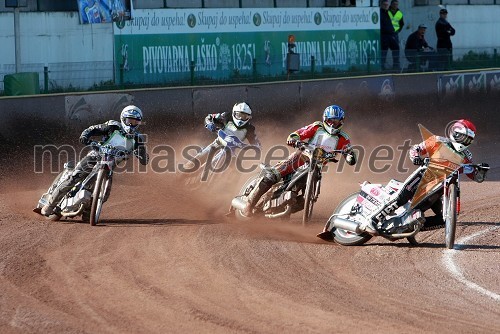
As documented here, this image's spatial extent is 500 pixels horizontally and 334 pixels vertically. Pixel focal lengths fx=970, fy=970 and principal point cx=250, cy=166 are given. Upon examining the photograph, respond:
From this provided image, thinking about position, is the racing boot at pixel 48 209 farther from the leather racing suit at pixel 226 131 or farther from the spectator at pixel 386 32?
the spectator at pixel 386 32

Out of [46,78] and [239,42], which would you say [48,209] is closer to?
[46,78]

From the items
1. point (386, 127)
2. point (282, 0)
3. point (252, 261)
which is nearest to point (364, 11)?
point (282, 0)

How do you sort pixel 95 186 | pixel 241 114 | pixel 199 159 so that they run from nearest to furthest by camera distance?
pixel 95 186, pixel 241 114, pixel 199 159

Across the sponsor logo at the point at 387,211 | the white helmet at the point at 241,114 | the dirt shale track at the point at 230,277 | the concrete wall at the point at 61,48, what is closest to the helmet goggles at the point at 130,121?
the dirt shale track at the point at 230,277

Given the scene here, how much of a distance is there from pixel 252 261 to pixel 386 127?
1348 centimetres

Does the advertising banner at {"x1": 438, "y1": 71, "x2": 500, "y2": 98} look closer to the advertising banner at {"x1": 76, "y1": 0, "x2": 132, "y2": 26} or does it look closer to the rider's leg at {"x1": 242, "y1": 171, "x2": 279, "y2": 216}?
the advertising banner at {"x1": 76, "y1": 0, "x2": 132, "y2": 26}

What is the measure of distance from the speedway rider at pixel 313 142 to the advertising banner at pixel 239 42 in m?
8.80

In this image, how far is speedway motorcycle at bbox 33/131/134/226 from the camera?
46.2ft

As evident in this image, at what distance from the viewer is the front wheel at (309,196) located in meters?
13.9

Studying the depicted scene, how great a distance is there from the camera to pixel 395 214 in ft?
40.7

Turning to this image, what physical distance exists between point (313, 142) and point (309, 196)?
94cm

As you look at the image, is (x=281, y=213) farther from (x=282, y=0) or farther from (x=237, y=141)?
A: (x=282, y=0)

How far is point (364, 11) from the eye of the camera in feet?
98.2

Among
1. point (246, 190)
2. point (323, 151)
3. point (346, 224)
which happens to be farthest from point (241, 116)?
point (346, 224)
